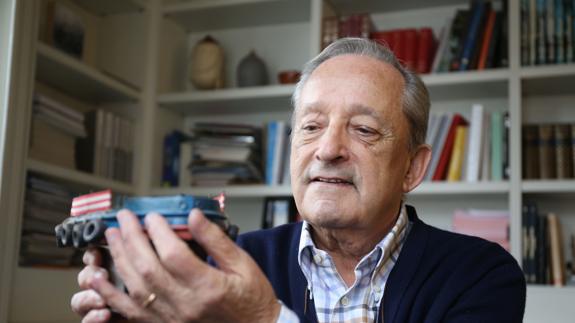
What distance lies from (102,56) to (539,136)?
6.43 feet

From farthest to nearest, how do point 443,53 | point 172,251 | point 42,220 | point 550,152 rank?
point 443,53 → point 550,152 → point 42,220 → point 172,251

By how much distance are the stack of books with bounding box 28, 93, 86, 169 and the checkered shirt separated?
1457 millimetres

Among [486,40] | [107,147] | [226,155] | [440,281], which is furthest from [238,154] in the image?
[440,281]

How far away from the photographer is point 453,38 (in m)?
2.75

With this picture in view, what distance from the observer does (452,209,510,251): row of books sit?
262 cm

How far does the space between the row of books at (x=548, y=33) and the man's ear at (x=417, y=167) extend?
1311 mm

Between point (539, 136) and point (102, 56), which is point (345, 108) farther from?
→ point (102, 56)

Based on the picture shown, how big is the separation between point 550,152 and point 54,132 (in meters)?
1.84

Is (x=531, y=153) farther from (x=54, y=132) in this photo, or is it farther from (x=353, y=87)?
(x=54, y=132)

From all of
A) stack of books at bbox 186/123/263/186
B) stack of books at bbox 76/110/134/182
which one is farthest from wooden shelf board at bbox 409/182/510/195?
stack of books at bbox 76/110/134/182

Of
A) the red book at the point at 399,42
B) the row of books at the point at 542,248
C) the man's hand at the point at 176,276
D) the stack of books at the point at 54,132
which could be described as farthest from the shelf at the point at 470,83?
the man's hand at the point at 176,276

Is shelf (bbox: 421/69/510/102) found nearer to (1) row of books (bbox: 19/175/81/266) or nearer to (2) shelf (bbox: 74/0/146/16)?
(2) shelf (bbox: 74/0/146/16)

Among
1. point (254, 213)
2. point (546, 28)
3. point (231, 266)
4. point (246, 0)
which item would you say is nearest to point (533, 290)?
point (546, 28)

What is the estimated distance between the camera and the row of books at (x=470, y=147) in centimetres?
266
